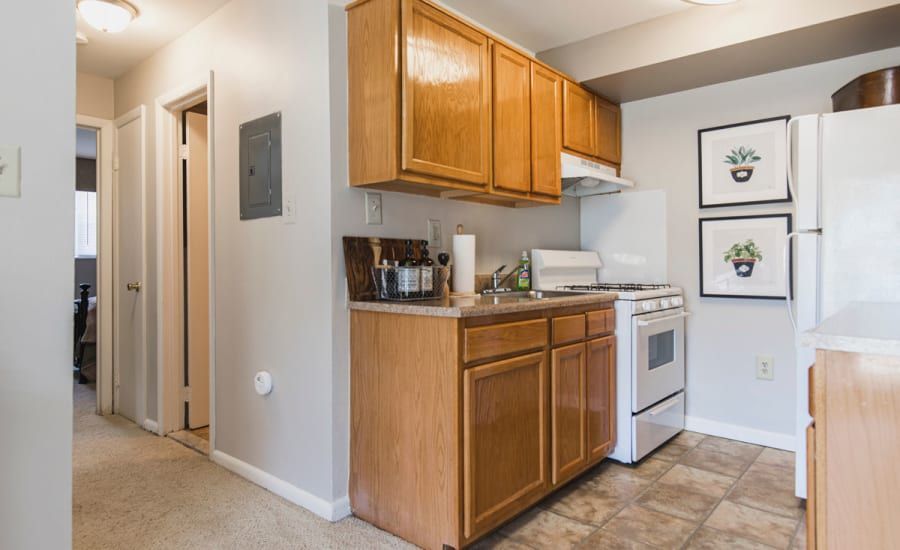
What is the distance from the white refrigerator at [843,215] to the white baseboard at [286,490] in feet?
6.34

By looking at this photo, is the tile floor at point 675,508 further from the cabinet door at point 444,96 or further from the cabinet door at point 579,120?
the cabinet door at point 579,120

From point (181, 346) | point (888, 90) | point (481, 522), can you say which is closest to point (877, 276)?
point (888, 90)

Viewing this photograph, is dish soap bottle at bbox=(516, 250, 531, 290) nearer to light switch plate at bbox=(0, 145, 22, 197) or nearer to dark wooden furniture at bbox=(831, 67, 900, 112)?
dark wooden furniture at bbox=(831, 67, 900, 112)

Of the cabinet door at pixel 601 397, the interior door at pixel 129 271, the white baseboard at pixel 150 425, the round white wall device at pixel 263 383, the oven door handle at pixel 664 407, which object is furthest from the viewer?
the interior door at pixel 129 271

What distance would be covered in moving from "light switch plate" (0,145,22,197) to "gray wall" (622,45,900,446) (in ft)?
10.5

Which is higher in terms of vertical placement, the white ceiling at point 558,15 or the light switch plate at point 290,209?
the white ceiling at point 558,15

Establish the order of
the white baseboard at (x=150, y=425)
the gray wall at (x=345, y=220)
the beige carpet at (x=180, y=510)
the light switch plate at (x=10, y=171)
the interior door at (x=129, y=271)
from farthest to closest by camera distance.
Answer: the interior door at (x=129, y=271) → the white baseboard at (x=150, y=425) → the gray wall at (x=345, y=220) → the beige carpet at (x=180, y=510) → the light switch plate at (x=10, y=171)

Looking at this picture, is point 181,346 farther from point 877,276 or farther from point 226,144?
point 877,276

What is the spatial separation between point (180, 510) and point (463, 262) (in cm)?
161

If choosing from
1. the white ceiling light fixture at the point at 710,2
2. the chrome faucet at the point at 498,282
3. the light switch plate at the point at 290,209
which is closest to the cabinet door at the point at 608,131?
the white ceiling light fixture at the point at 710,2

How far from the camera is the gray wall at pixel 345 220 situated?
2.08m

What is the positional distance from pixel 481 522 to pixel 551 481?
47 centimetres

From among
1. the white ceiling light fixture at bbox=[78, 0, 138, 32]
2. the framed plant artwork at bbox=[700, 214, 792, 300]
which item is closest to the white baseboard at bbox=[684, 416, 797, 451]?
the framed plant artwork at bbox=[700, 214, 792, 300]

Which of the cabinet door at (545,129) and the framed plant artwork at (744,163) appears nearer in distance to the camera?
the cabinet door at (545,129)
